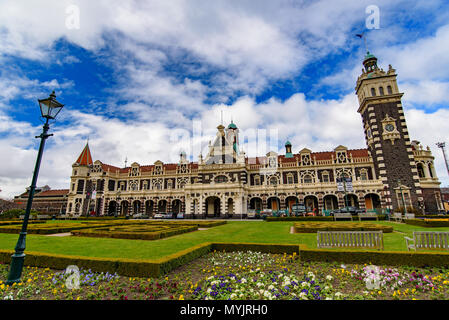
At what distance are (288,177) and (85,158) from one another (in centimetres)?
5401

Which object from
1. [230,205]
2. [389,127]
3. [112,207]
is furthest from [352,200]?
[112,207]

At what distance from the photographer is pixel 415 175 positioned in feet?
122

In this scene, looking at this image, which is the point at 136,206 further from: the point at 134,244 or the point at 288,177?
the point at 134,244

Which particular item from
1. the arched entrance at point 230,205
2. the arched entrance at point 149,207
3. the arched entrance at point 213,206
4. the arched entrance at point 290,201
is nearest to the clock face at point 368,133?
the arched entrance at point 290,201

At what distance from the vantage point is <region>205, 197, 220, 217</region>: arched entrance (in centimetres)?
4914

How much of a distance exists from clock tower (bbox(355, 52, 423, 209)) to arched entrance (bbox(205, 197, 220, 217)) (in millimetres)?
31232

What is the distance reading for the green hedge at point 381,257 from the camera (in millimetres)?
8328

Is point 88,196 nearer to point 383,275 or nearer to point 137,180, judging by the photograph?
point 137,180

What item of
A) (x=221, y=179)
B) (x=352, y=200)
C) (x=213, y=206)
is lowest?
(x=213, y=206)

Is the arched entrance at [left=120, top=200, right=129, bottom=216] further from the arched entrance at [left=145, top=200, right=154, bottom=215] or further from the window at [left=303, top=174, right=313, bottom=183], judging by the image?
the window at [left=303, top=174, right=313, bottom=183]

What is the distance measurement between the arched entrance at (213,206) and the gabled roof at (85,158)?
37.1 metres

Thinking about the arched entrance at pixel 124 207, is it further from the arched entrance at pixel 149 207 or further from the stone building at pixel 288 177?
the arched entrance at pixel 149 207

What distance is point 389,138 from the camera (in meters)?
39.4
